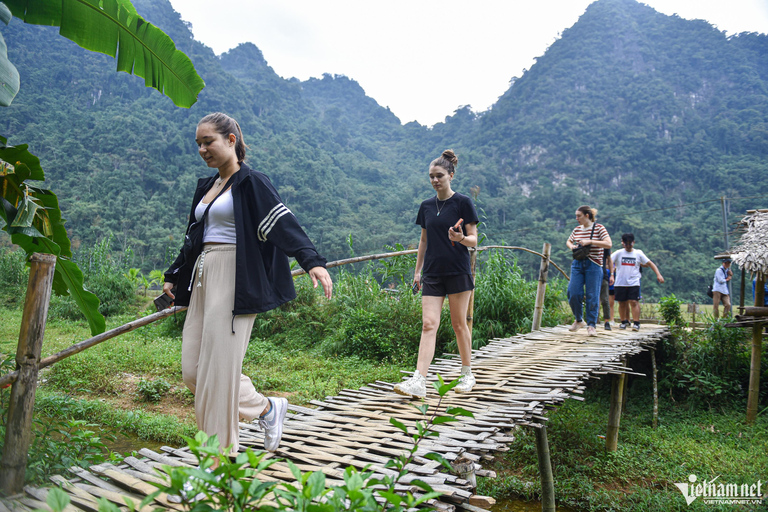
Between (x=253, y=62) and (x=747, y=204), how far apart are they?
163 ft

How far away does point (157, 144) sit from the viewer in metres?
32.8

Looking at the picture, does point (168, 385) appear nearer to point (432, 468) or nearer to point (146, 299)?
point (432, 468)

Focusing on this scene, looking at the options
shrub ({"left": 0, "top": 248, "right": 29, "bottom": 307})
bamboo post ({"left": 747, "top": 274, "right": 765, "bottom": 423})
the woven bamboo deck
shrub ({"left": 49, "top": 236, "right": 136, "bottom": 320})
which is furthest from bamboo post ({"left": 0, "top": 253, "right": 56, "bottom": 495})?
shrub ({"left": 0, "top": 248, "right": 29, "bottom": 307})

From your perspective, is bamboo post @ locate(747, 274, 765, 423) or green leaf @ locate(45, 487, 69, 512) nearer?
green leaf @ locate(45, 487, 69, 512)

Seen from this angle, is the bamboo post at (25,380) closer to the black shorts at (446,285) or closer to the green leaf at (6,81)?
the green leaf at (6,81)

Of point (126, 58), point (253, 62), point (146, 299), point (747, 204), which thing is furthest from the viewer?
point (253, 62)

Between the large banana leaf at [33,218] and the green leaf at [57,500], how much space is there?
5.00 feet

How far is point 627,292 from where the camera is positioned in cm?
729

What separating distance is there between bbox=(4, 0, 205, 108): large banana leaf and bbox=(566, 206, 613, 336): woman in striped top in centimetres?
428

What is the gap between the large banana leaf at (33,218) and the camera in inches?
89.7

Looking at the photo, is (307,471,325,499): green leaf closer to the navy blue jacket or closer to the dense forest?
the navy blue jacket

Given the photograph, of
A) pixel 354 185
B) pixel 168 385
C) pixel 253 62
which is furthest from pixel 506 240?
pixel 253 62

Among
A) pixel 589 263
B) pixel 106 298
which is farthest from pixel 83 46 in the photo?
pixel 106 298

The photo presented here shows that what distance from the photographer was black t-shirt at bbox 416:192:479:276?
3.37 m
